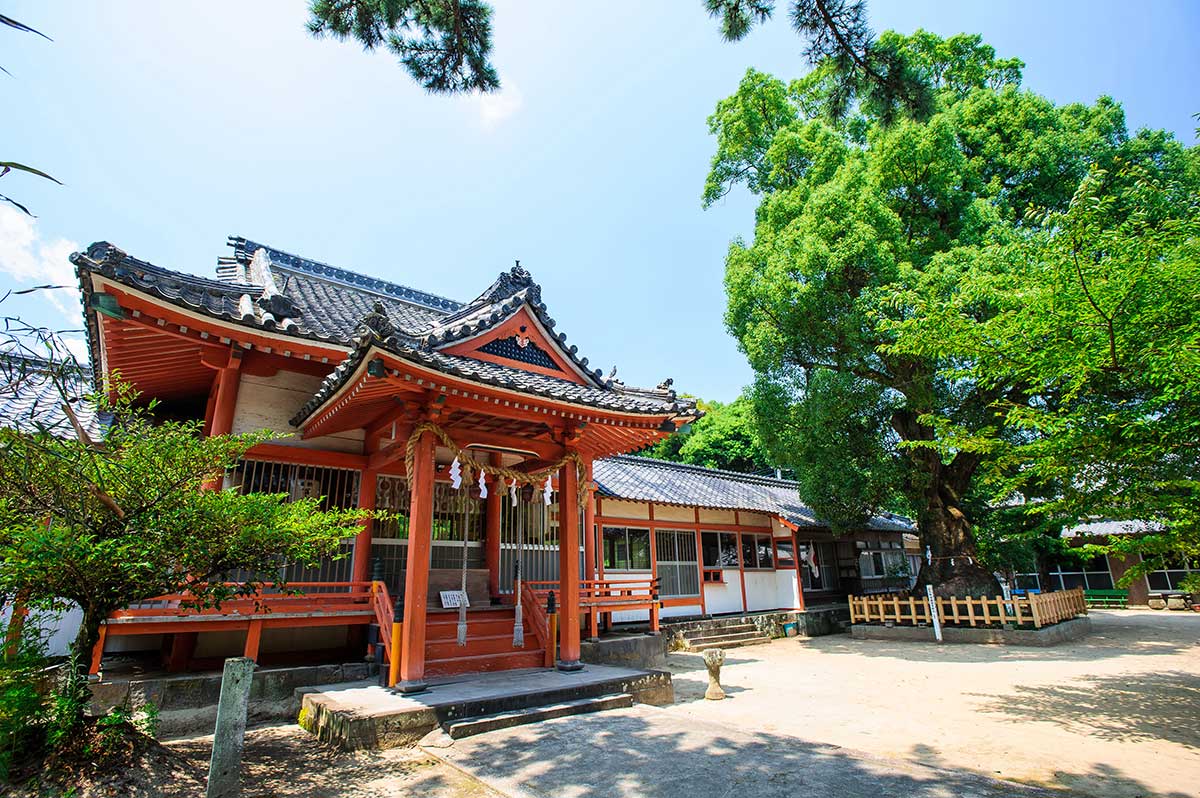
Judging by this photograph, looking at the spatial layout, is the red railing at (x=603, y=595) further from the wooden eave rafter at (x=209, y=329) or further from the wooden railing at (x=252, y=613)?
the wooden eave rafter at (x=209, y=329)

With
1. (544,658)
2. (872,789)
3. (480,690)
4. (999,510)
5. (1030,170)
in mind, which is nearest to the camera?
(872,789)

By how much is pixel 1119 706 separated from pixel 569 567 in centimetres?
683

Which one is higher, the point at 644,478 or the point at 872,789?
the point at 644,478

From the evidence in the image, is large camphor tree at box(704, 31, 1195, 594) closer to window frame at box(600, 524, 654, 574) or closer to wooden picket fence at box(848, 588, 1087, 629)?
wooden picket fence at box(848, 588, 1087, 629)

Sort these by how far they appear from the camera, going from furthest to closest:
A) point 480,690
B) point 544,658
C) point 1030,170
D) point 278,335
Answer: point 1030,170
point 544,658
point 278,335
point 480,690

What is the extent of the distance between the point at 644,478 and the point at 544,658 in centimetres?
849

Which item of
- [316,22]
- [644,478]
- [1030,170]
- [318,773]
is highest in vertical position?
[1030,170]

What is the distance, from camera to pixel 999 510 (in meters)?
17.3

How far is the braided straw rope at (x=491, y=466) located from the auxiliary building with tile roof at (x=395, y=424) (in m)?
0.03

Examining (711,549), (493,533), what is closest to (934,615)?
(711,549)

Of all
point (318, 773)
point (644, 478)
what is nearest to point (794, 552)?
point (644, 478)

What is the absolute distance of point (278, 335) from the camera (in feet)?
21.1

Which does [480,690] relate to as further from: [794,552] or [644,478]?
[794,552]

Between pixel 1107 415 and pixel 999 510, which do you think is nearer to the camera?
pixel 1107 415
